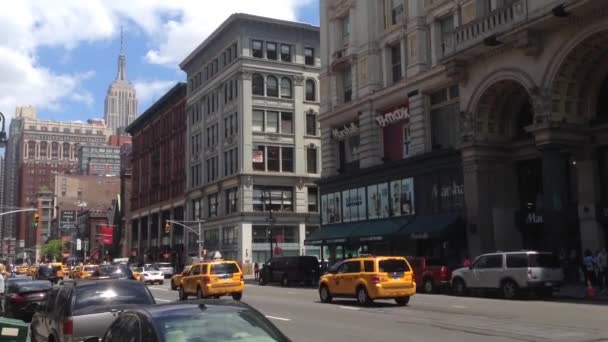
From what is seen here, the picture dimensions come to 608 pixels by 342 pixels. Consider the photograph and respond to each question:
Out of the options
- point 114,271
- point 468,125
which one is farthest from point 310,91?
point 114,271

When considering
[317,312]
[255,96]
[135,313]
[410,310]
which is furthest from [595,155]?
[255,96]

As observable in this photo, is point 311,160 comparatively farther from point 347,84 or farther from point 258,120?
point 347,84

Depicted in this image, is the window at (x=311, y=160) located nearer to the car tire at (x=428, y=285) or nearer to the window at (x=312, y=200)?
the window at (x=312, y=200)

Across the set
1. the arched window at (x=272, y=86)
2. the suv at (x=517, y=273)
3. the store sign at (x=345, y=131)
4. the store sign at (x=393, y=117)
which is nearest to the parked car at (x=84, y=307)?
the suv at (x=517, y=273)

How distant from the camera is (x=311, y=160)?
73062 millimetres

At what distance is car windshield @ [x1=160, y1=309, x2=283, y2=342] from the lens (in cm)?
627

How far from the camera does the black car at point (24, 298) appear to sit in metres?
20.8

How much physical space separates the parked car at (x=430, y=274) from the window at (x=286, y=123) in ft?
134

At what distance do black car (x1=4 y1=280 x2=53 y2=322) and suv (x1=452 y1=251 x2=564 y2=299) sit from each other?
53.5 feet

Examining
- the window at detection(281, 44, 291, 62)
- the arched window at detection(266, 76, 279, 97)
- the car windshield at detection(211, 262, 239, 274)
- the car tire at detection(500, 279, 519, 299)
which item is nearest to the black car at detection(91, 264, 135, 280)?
the car windshield at detection(211, 262, 239, 274)

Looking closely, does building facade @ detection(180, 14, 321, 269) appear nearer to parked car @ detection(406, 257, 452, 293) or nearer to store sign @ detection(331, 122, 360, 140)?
store sign @ detection(331, 122, 360, 140)

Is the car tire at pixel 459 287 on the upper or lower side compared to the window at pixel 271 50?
lower

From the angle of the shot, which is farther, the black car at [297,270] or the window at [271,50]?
the window at [271,50]

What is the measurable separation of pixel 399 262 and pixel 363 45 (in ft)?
79.8
